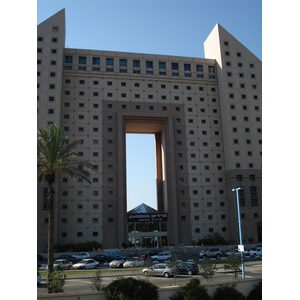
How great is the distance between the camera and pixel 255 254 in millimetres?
43219

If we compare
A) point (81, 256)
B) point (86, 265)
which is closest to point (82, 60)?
point (81, 256)

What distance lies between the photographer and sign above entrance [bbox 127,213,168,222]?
173 ft

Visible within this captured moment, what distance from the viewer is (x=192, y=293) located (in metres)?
14.9

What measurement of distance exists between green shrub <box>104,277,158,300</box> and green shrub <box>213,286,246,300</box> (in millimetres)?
2926

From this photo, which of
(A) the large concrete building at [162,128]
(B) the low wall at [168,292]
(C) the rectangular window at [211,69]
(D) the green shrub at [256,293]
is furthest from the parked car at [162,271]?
(C) the rectangular window at [211,69]

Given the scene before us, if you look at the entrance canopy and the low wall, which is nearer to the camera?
the low wall

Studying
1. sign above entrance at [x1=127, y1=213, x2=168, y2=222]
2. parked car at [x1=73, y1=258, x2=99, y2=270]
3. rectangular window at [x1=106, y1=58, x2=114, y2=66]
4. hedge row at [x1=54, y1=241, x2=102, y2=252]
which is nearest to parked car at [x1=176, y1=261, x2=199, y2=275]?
parked car at [x1=73, y1=258, x2=99, y2=270]

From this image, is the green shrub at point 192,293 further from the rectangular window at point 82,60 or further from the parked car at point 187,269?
the rectangular window at point 82,60

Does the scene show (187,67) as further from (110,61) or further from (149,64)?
(110,61)

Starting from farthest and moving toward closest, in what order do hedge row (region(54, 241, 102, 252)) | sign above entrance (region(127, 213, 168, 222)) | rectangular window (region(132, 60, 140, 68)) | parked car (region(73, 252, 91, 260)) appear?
rectangular window (region(132, 60, 140, 68))
sign above entrance (region(127, 213, 168, 222))
hedge row (region(54, 241, 102, 252))
parked car (region(73, 252, 91, 260))

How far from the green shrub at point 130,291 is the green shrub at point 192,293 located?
3.67 feet

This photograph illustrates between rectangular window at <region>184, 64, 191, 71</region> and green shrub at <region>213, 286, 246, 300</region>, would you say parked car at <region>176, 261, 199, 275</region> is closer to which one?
green shrub at <region>213, 286, 246, 300</region>
